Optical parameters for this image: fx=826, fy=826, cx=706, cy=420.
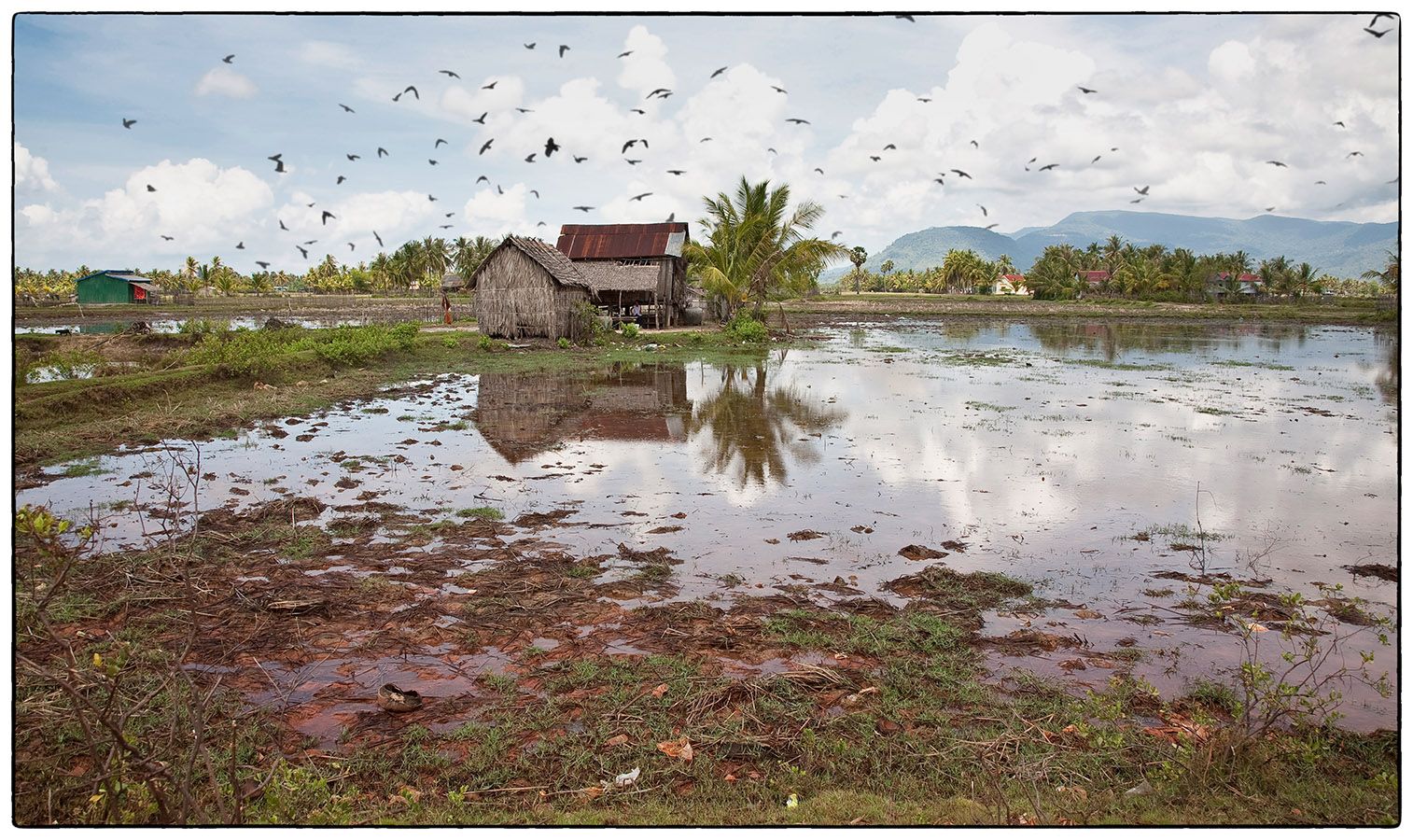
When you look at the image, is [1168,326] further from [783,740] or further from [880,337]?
[783,740]

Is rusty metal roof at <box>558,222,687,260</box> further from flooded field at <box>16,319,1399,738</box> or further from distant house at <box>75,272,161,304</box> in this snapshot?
distant house at <box>75,272,161,304</box>

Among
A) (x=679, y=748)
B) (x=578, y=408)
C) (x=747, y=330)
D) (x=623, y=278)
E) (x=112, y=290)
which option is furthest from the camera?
(x=112, y=290)

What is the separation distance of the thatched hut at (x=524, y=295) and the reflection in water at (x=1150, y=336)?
721 inches

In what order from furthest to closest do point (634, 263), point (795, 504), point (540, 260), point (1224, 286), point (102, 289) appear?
point (1224, 286)
point (102, 289)
point (634, 263)
point (540, 260)
point (795, 504)

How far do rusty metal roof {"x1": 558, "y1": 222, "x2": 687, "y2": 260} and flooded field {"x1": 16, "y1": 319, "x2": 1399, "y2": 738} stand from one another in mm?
18835

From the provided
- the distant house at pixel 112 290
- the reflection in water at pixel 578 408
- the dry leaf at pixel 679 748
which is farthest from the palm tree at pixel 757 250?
the distant house at pixel 112 290

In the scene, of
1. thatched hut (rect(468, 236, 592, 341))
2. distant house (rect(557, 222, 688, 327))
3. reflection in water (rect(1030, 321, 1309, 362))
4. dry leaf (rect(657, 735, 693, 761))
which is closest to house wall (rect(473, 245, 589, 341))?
thatched hut (rect(468, 236, 592, 341))

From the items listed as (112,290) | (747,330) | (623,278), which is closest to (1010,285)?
(623,278)

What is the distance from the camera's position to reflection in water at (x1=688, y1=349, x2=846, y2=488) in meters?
11.7

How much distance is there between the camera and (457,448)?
1244 centimetres

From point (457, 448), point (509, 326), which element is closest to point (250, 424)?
point (457, 448)

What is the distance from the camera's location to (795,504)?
31.7 feet

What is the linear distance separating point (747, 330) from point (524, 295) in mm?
8732

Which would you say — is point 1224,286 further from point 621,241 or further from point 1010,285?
point 621,241
